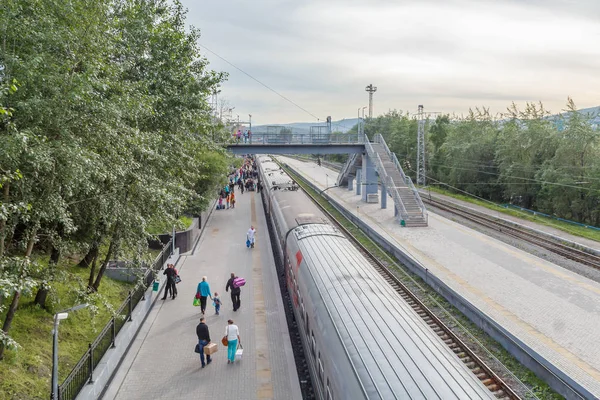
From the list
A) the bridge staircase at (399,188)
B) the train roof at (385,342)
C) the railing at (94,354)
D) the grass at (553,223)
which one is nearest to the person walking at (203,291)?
the railing at (94,354)

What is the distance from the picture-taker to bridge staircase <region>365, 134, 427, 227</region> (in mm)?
28328

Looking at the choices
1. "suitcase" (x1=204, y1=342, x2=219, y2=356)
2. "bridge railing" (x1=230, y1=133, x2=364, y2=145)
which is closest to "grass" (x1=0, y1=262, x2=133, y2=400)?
"suitcase" (x1=204, y1=342, x2=219, y2=356)

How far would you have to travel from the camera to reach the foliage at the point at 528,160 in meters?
32.4

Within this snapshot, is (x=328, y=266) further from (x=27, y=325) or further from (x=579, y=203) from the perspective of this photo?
(x=579, y=203)

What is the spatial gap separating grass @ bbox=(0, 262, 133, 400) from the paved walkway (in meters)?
1.18

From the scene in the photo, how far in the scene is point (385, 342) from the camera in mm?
6289

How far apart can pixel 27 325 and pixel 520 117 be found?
46399mm

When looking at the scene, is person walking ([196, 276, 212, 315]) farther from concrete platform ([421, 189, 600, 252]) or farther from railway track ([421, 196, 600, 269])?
concrete platform ([421, 189, 600, 252])

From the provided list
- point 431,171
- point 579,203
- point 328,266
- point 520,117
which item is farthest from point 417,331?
point 431,171

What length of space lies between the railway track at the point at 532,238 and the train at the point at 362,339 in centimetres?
1494

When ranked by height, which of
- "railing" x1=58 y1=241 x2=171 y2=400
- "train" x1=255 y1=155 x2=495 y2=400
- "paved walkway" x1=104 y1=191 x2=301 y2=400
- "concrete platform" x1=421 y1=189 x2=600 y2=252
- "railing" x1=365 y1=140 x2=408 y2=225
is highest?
"railing" x1=365 y1=140 x2=408 y2=225

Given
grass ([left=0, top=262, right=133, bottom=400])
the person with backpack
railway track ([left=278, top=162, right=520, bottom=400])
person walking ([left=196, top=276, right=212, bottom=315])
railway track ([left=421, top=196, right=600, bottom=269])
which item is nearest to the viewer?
grass ([left=0, top=262, right=133, bottom=400])

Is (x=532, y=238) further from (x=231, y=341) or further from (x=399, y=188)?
(x=231, y=341)

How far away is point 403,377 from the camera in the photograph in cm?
543
